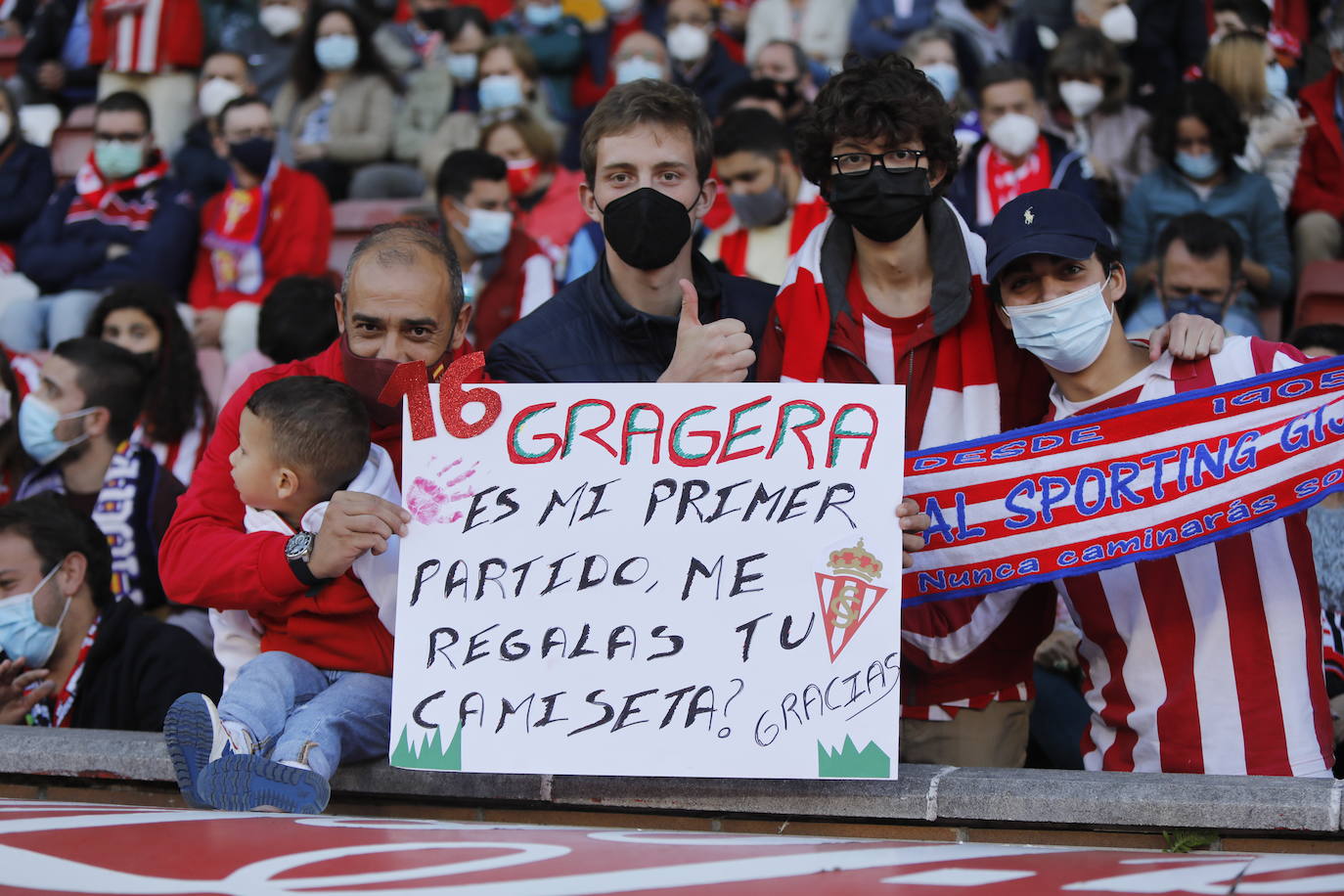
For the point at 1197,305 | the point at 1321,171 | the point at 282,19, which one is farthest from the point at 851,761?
the point at 282,19

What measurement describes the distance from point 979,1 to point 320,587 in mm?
6427

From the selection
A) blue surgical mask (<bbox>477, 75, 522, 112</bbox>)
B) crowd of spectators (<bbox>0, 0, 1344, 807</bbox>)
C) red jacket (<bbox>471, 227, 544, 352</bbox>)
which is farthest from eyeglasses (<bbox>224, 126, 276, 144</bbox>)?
red jacket (<bbox>471, 227, 544, 352</bbox>)

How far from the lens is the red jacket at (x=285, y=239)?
310 inches

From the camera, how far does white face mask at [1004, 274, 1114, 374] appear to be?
11.0 ft

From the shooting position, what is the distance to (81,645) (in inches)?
176

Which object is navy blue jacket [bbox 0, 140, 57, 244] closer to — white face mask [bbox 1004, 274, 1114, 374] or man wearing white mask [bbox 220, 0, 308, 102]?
man wearing white mask [bbox 220, 0, 308, 102]

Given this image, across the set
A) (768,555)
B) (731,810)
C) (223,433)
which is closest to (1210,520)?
(768,555)

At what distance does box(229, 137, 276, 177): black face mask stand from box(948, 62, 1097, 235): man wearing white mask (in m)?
3.52

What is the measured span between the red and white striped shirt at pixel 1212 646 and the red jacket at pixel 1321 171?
165 inches

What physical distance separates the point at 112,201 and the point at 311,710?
5.76m

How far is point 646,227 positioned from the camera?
378 centimetres

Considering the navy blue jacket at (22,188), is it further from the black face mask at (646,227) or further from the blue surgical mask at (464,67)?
the black face mask at (646,227)

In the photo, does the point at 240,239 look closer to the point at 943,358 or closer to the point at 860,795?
the point at 943,358

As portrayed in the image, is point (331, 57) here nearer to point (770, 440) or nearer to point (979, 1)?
point (979, 1)
